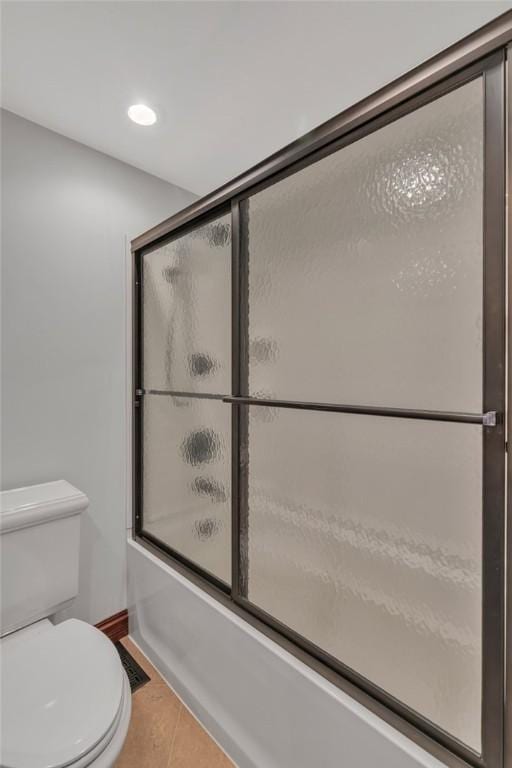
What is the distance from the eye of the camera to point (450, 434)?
85 centimetres

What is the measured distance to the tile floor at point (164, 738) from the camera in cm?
133

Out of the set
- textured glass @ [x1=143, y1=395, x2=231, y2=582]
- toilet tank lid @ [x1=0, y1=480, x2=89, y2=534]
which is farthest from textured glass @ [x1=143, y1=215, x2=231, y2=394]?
toilet tank lid @ [x1=0, y1=480, x2=89, y2=534]

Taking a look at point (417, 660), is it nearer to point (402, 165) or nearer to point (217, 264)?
point (402, 165)

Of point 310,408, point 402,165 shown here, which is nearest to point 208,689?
point 310,408

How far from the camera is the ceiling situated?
1155 millimetres

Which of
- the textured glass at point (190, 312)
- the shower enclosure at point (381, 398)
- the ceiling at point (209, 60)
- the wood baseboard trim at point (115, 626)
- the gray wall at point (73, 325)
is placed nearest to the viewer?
the shower enclosure at point (381, 398)

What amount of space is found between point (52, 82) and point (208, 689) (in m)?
2.35

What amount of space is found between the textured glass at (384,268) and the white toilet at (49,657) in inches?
39.0

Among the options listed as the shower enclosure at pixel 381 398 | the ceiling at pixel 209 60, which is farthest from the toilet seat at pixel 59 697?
the ceiling at pixel 209 60

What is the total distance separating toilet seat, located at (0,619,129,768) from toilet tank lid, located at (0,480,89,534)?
1.26 ft

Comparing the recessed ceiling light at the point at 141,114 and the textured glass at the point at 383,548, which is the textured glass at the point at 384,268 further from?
the recessed ceiling light at the point at 141,114

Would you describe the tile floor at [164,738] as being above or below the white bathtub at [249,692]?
below

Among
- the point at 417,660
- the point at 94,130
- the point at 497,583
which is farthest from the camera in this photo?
the point at 94,130

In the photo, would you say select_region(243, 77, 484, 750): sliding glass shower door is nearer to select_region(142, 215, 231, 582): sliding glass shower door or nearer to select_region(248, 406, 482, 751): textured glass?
select_region(248, 406, 482, 751): textured glass
